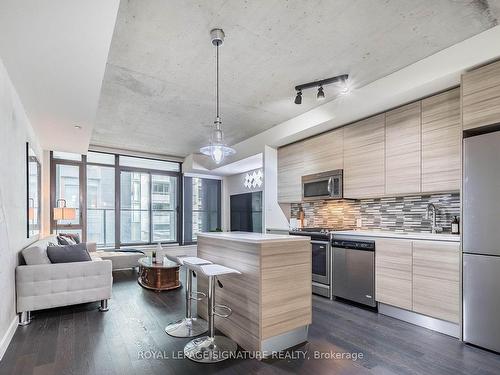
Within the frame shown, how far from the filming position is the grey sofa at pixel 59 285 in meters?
3.05

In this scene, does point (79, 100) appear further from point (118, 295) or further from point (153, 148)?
point (153, 148)

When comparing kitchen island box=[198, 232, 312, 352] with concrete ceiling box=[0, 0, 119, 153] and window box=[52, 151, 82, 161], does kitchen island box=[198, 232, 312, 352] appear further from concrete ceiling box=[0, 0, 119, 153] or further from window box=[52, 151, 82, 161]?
window box=[52, 151, 82, 161]

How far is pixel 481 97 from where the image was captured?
2.51 m

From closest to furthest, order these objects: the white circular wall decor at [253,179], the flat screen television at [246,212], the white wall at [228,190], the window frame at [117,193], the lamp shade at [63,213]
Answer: the lamp shade at [63,213] < the window frame at [117,193] < the flat screen television at [246,212] < the white circular wall decor at [253,179] < the white wall at [228,190]

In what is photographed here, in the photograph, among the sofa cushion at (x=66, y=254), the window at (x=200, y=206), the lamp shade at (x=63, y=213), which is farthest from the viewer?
the window at (x=200, y=206)

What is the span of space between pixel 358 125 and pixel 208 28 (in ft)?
8.05

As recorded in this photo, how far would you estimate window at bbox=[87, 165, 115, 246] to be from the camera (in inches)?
255

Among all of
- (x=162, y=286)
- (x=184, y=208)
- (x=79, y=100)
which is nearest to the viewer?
(x=79, y=100)

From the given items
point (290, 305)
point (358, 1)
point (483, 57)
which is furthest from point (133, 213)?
point (483, 57)

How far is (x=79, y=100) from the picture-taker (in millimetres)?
3180

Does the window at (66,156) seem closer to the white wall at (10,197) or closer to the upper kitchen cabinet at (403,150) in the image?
the white wall at (10,197)

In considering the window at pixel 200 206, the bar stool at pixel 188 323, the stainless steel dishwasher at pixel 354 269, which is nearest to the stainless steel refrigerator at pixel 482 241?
the stainless steel dishwasher at pixel 354 269

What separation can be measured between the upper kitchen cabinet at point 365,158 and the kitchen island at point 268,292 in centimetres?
163

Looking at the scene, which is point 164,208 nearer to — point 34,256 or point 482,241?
point 34,256
